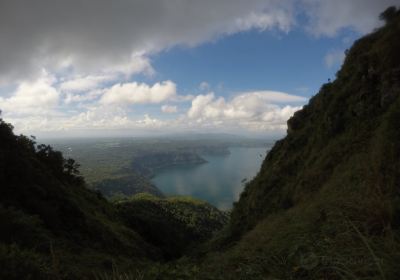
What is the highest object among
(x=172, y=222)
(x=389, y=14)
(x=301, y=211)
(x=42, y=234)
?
(x=389, y=14)

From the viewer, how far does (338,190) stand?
10.2 meters

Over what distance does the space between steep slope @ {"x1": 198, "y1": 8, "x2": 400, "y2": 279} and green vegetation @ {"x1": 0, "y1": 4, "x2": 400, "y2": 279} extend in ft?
0.07

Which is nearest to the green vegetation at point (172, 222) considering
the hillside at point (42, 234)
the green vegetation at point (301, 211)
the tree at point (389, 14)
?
the green vegetation at point (301, 211)

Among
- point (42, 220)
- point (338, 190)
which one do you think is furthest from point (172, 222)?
point (338, 190)

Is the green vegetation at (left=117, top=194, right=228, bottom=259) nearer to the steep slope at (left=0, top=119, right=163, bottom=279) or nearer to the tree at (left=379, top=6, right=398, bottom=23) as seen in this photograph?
the steep slope at (left=0, top=119, right=163, bottom=279)

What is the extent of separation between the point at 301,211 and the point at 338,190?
1677 mm

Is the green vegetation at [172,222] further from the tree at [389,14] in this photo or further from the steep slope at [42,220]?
the tree at [389,14]

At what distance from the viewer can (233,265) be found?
18.6 feet

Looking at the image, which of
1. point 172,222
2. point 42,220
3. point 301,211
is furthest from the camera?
point 172,222

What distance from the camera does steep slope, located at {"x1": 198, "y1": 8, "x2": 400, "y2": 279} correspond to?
304cm

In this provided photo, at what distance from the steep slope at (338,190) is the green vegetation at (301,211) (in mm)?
22

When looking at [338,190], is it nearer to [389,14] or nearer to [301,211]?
[301,211]

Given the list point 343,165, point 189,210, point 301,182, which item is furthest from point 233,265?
point 189,210

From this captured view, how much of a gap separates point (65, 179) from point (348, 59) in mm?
27333
